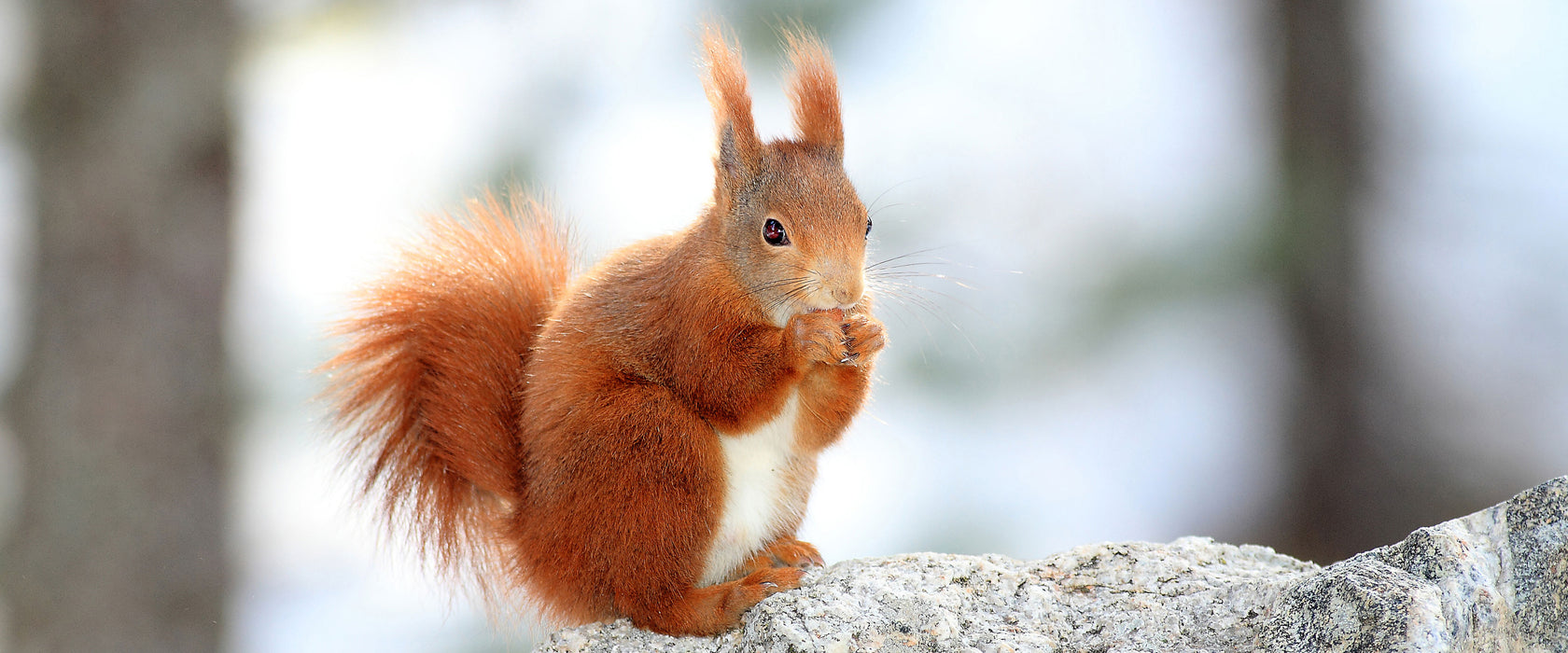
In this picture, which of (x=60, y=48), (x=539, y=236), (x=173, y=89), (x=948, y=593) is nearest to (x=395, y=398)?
(x=539, y=236)

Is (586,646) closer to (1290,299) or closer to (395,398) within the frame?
(395,398)

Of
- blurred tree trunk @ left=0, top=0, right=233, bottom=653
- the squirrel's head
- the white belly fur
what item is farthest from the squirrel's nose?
blurred tree trunk @ left=0, top=0, right=233, bottom=653

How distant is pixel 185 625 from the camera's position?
8.39ft

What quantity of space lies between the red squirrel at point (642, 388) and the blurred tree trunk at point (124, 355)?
129cm

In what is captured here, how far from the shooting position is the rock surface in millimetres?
975

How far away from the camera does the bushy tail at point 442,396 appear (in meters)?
1.45

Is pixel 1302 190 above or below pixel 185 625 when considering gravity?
above

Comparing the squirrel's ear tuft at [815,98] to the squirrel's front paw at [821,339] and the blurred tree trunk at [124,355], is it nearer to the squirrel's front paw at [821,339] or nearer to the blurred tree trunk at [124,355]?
the squirrel's front paw at [821,339]

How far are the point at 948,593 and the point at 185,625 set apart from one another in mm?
1999

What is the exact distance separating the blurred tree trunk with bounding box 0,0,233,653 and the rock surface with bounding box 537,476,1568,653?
1660 millimetres

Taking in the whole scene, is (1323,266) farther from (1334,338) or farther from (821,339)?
(821,339)

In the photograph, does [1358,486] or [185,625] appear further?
[1358,486]

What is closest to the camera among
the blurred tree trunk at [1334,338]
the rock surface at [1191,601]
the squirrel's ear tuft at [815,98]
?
the rock surface at [1191,601]

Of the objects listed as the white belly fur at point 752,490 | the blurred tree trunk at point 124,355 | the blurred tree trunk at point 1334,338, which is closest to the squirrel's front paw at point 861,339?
the white belly fur at point 752,490
